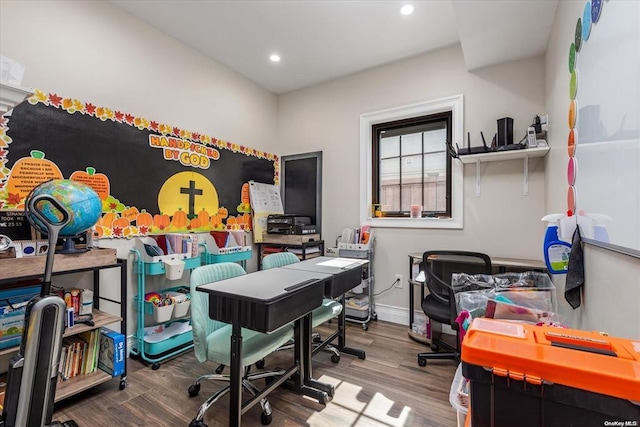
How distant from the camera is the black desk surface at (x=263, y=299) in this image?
4.59 ft

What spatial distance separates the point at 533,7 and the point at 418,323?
284cm

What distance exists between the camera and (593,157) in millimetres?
1245

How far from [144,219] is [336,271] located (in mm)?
1814

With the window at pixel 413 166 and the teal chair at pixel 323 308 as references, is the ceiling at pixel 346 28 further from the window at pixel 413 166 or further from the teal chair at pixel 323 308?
the teal chair at pixel 323 308

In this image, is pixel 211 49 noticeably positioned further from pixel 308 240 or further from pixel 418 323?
pixel 418 323

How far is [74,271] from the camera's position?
183cm

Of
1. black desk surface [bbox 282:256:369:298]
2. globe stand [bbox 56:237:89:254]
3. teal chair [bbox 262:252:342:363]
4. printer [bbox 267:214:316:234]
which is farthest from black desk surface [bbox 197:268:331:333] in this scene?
A: printer [bbox 267:214:316:234]

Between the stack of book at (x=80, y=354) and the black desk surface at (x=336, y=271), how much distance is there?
1.43 meters

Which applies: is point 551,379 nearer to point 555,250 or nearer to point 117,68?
point 555,250

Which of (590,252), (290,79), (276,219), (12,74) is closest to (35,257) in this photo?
(12,74)

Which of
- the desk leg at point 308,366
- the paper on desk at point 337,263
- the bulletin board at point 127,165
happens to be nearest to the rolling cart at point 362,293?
the paper on desk at point 337,263

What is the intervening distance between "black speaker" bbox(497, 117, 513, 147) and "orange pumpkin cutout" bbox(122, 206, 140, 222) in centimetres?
331

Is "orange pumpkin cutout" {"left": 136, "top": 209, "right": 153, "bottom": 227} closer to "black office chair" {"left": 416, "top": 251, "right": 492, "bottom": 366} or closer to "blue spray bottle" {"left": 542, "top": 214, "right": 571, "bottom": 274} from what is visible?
"black office chair" {"left": 416, "top": 251, "right": 492, "bottom": 366}

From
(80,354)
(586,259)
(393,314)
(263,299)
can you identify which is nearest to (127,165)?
(80,354)
